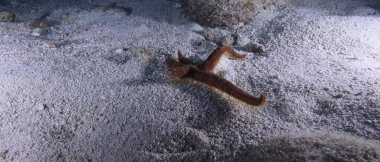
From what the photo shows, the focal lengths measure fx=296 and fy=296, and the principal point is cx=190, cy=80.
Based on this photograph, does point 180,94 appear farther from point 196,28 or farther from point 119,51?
point 196,28

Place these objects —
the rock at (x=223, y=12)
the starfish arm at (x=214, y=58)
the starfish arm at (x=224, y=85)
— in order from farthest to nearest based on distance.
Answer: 1. the rock at (x=223, y=12)
2. the starfish arm at (x=214, y=58)
3. the starfish arm at (x=224, y=85)

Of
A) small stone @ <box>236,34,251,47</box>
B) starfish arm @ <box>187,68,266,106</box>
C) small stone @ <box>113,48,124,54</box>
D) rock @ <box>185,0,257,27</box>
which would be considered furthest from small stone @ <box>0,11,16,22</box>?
small stone @ <box>236,34,251,47</box>

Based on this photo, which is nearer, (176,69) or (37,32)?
(176,69)

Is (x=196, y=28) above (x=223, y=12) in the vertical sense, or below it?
below

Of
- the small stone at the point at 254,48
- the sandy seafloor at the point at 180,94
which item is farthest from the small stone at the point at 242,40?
the small stone at the point at 254,48

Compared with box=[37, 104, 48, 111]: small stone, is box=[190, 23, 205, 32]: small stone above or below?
above

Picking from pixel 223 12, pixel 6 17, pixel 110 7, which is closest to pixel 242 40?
pixel 223 12

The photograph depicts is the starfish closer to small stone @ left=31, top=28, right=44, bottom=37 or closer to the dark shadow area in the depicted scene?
the dark shadow area

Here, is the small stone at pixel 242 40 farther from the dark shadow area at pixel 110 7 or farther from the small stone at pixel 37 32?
the small stone at pixel 37 32
